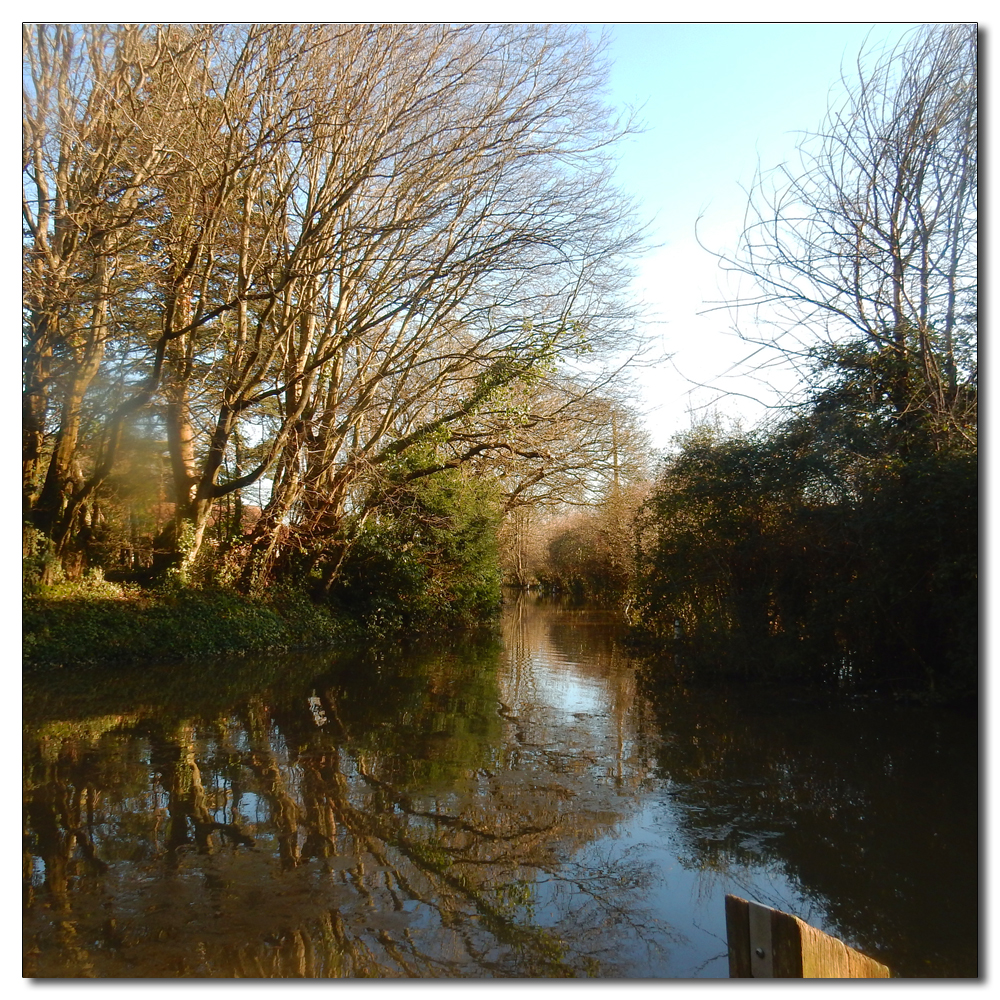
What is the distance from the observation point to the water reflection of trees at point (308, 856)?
3170 mm

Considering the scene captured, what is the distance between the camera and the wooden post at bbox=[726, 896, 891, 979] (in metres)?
2.16

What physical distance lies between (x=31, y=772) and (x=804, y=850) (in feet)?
16.8

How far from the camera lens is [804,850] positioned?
4.50m

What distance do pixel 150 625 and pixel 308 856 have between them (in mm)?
8262

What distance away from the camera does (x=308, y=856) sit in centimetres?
420

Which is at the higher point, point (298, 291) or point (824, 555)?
point (298, 291)

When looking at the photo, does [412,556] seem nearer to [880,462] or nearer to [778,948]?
[880,462]

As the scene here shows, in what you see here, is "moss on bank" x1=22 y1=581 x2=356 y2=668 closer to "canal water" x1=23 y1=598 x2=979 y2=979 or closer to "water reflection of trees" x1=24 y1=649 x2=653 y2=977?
"canal water" x1=23 y1=598 x2=979 y2=979

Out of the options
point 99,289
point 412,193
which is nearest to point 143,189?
point 99,289

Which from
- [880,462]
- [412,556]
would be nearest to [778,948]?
[880,462]

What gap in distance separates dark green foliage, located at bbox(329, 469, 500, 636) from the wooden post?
1353 centimetres

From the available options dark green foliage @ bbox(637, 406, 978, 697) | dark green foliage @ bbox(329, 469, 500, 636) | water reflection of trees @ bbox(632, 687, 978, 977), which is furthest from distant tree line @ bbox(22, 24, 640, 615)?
water reflection of trees @ bbox(632, 687, 978, 977)

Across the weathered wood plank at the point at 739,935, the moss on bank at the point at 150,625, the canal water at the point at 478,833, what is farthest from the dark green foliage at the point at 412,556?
the weathered wood plank at the point at 739,935

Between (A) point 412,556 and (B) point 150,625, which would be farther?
(A) point 412,556
